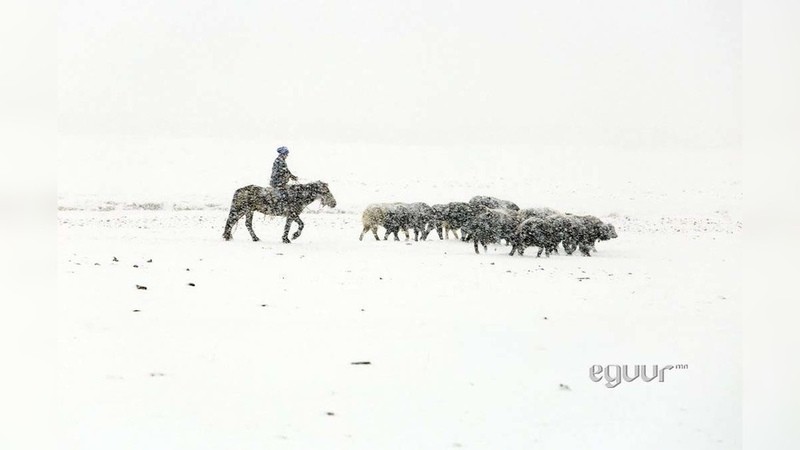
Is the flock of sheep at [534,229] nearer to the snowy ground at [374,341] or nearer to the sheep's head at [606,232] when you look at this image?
the sheep's head at [606,232]

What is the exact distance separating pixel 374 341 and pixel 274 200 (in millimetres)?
4078

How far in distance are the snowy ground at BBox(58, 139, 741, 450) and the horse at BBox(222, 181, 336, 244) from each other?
1.09 ft

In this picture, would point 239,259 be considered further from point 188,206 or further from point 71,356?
point 188,206

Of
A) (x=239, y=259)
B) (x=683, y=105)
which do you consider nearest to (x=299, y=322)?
(x=239, y=259)

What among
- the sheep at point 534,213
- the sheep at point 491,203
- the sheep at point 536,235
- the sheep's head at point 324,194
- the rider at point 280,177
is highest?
the rider at point 280,177

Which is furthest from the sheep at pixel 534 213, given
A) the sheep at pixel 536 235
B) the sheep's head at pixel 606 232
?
the sheep's head at pixel 606 232

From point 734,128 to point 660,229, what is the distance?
7.75 feet

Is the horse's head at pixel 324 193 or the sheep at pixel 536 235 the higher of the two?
the horse's head at pixel 324 193

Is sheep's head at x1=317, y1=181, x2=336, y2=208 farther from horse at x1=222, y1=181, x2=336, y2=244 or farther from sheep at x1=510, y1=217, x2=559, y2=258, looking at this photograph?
sheep at x1=510, y1=217, x2=559, y2=258

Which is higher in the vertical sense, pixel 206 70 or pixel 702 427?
pixel 206 70

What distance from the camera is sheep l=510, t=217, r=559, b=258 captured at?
929 cm

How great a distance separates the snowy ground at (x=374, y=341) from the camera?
4836 mm

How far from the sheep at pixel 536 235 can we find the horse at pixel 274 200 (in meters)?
2.24

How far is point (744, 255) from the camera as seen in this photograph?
7324 millimetres
